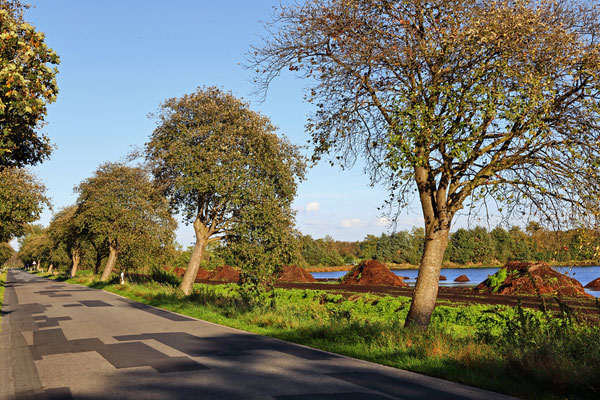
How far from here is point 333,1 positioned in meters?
12.3

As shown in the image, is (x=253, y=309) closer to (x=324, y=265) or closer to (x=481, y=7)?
(x=481, y=7)

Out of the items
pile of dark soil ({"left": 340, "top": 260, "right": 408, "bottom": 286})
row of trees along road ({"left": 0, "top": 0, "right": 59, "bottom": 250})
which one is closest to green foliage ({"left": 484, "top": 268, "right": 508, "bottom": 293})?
pile of dark soil ({"left": 340, "top": 260, "right": 408, "bottom": 286})

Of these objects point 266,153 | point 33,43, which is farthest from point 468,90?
point 266,153

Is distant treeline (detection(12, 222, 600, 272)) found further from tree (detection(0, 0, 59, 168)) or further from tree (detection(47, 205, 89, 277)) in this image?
tree (detection(0, 0, 59, 168))

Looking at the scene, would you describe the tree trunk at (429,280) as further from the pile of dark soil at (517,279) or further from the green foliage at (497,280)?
the green foliage at (497,280)

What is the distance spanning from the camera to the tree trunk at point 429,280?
12031 mm

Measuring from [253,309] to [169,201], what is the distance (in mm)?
12803

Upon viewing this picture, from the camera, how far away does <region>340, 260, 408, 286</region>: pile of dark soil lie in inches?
1746

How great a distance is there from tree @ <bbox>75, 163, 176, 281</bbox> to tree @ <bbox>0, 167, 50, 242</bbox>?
26.4ft

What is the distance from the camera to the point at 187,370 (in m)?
8.11

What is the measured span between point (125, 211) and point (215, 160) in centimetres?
1897

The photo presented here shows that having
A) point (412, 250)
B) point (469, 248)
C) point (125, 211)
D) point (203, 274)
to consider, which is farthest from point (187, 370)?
point (412, 250)

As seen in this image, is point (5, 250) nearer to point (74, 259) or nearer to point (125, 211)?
point (74, 259)

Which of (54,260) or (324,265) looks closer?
(54,260)
